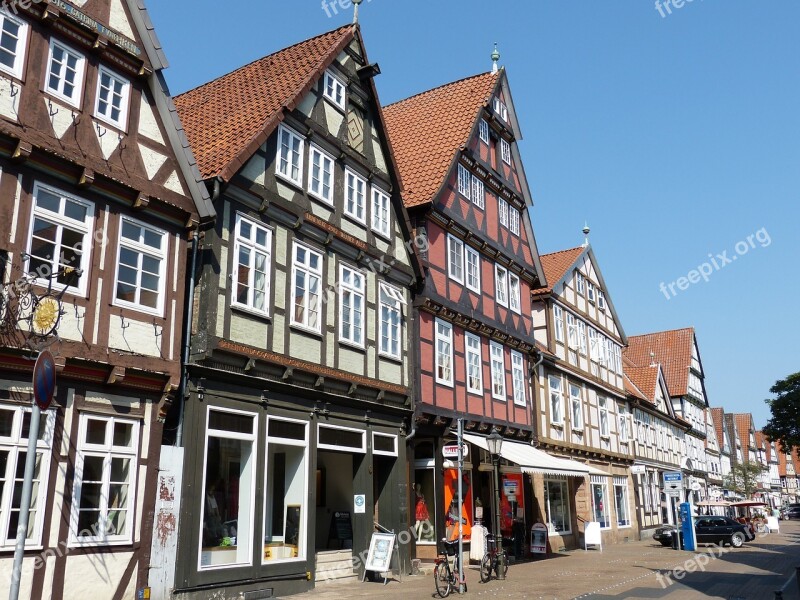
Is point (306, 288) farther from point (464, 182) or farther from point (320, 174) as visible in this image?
point (464, 182)

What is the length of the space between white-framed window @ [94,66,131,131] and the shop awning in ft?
40.7

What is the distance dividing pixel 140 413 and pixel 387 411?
7.72 metres

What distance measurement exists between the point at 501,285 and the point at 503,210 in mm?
2950

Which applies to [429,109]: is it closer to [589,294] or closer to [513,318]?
[513,318]

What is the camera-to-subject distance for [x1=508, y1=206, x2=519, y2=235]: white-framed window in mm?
28422

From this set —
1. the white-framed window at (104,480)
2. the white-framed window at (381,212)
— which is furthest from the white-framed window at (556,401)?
the white-framed window at (104,480)

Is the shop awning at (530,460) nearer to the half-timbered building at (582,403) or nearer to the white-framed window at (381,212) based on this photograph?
the half-timbered building at (582,403)

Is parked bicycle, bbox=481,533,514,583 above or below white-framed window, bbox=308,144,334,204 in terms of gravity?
below

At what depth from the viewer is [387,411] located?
63.3ft

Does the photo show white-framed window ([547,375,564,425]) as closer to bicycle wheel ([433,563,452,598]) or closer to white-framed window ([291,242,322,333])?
bicycle wheel ([433,563,452,598])

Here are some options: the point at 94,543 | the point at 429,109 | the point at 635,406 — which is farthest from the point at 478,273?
the point at 635,406

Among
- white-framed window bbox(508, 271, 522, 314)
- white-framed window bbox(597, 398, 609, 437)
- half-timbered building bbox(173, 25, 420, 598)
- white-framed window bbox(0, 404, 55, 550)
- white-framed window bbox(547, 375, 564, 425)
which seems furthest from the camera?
white-framed window bbox(597, 398, 609, 437)

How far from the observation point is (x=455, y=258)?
78.4 feet

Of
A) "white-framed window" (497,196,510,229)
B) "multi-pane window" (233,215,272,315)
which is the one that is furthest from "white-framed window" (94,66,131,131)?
"white-framed window" (497,196,510,229)
